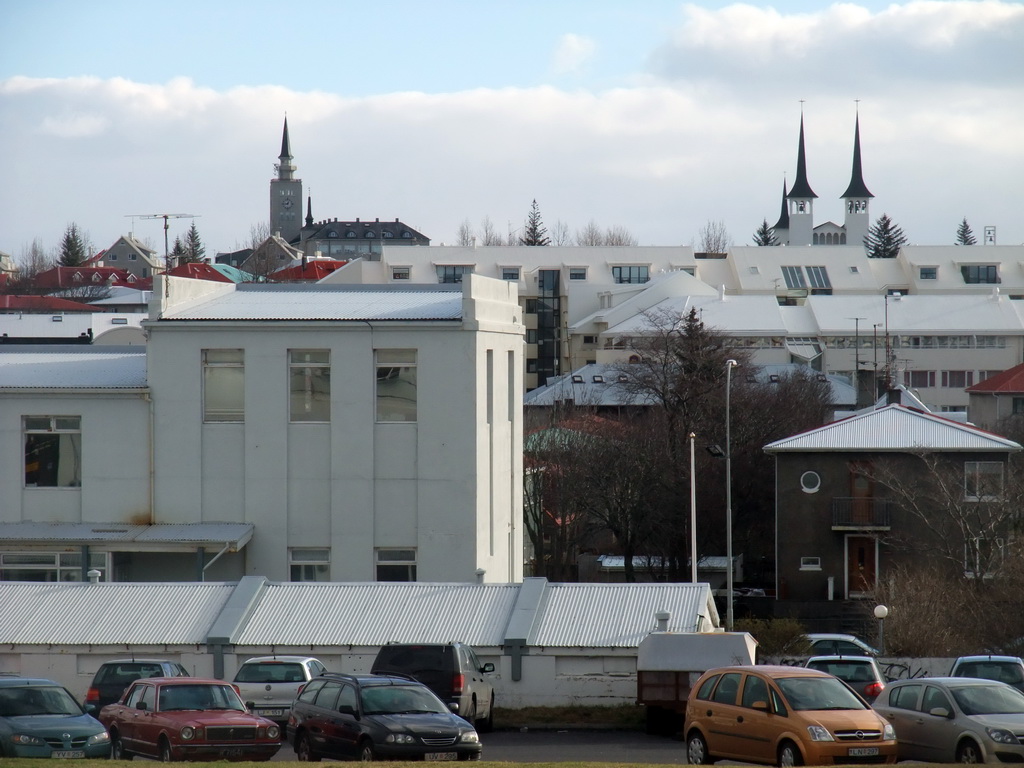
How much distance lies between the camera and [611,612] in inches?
1013

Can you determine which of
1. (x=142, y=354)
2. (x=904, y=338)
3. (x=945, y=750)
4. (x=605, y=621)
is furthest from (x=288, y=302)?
(x=904, y=338)

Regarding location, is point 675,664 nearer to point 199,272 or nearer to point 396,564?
point 396,564

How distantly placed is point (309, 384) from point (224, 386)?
206cm

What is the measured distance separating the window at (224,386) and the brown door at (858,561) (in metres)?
28.1

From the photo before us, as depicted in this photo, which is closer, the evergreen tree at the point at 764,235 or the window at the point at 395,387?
the window at the point at 395,387

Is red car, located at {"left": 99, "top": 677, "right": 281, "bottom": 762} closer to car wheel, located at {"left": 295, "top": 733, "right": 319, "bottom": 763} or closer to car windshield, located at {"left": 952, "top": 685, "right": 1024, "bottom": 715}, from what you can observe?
car wheel, located at {"left": 295, "top": 733, "right": 319, "bottom": 763}

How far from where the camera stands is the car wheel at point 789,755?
50.6ft

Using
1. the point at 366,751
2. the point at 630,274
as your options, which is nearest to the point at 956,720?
the point at 366,751

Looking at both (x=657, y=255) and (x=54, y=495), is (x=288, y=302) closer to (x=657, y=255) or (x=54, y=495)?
(x=54, y=495)

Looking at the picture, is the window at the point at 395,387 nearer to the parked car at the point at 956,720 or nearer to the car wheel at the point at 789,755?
the parked car at the point at 956,720

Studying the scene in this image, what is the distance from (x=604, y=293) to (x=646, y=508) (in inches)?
2337

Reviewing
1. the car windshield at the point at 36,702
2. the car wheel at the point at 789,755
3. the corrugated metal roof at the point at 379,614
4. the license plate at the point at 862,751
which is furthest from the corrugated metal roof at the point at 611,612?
the car windshield at the point at 36,702

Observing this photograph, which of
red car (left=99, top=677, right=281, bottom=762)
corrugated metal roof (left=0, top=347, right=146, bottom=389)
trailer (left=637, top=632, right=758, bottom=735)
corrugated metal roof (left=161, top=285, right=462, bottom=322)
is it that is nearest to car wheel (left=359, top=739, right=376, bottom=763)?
red car (left=99, top=677, right=281, bottom=762)

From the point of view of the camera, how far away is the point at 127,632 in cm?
2581
